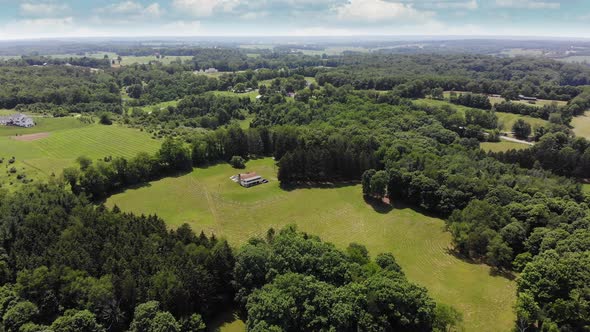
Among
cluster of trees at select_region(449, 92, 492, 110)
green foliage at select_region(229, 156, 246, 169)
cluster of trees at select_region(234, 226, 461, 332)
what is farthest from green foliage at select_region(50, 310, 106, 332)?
cluster of trees at select_region(449, 92, 492, 110)

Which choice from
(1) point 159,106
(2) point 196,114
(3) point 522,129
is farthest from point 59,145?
(3) point 522,129

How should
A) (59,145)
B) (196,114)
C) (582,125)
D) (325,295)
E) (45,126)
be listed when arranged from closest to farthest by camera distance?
1. (325,295)
2. (59,145)
3. (582,125)
4. (45,126)
5. (196,114)

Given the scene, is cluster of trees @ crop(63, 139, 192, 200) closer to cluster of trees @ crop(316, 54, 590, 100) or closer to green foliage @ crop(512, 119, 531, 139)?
green foliage @ crop(512, 119, 531, 139)

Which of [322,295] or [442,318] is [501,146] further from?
[322,295]

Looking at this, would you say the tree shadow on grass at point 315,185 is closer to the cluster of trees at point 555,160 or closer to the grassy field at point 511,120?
the cluster of trees at point 555,160

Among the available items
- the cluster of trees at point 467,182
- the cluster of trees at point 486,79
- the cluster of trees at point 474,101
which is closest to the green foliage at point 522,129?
the cluster of trees at point 467,182

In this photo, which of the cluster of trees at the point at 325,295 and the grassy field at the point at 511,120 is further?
the grassy field at the point at 511,120

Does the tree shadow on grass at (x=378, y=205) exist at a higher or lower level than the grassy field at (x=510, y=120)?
lower
